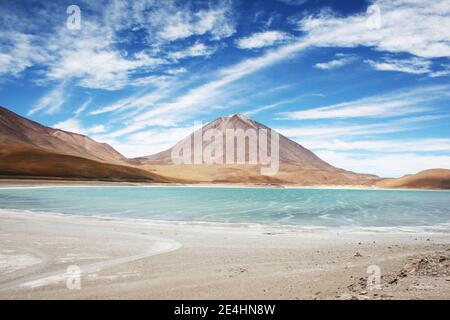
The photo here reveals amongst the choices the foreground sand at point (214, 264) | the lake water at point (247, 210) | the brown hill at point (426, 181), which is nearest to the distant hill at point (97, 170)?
the brown hill at point (426, 181)

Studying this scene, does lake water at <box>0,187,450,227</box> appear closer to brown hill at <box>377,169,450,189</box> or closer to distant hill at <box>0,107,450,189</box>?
distant hill at <box>0,107,450,189</box>

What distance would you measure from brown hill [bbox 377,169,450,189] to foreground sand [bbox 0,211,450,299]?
146m

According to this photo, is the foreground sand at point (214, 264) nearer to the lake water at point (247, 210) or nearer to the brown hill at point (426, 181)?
the lake water at point (247, 210)

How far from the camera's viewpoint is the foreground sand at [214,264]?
649 cm

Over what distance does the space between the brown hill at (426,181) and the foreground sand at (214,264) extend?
480 ft

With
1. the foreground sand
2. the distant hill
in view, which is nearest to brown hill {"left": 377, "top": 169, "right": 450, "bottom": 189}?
the distant hill

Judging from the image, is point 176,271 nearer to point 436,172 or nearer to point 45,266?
point 45,266

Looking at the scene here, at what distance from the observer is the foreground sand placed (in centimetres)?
649
